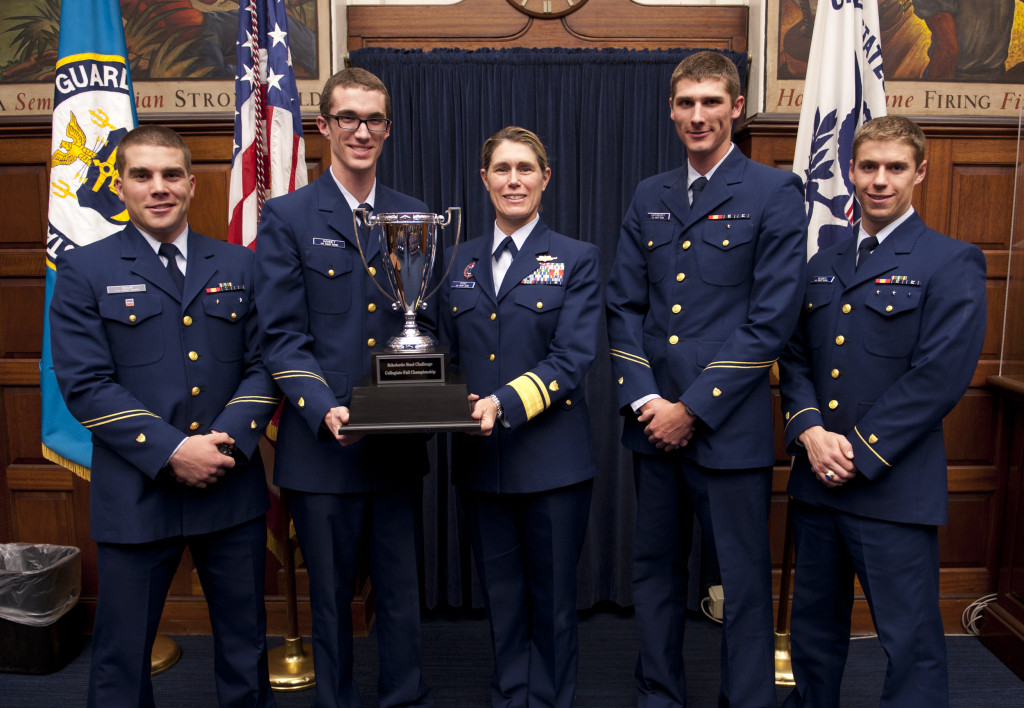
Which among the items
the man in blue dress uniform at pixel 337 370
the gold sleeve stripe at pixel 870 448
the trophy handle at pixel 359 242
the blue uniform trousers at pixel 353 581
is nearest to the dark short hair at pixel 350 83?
the man in blue dress uniform at pixel 337 370

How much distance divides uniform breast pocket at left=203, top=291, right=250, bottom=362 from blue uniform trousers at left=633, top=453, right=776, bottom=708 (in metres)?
1.22

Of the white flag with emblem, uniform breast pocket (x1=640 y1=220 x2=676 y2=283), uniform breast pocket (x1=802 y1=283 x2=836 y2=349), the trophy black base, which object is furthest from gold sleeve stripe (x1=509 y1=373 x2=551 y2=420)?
the white flag with emblem

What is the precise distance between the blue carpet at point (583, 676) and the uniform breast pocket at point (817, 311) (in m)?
1.29

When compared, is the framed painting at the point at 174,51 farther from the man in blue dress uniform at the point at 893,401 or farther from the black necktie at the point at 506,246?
the man in blue dress uniform at the point at 893,401

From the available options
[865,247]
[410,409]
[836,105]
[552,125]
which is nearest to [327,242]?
[410,409]

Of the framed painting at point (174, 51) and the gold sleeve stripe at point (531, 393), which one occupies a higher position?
the framed painting at point (174, 51)

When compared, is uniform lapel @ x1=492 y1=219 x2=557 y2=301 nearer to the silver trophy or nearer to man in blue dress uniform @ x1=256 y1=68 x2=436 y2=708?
the silver trophy

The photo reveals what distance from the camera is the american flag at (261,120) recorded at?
2.59 meters

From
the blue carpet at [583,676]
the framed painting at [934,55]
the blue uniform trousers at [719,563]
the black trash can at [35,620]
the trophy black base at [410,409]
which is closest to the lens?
the trophy black base at [410,409]

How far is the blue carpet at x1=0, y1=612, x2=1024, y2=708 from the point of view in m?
2.55

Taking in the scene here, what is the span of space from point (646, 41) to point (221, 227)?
6.22 ft

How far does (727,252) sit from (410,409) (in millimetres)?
979

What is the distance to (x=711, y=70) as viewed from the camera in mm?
2002

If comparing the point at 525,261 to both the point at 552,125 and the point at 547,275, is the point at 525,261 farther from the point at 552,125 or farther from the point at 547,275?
the point at 552,125
